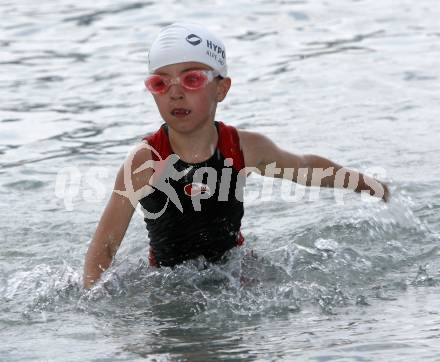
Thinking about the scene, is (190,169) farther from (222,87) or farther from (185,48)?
(185,48)

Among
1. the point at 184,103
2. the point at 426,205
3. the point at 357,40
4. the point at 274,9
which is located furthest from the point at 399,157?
the point at 274,9

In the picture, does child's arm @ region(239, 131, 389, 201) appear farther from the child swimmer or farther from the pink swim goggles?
the pink swim goggles

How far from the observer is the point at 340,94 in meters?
12.2

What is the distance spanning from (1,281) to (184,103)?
188 cm

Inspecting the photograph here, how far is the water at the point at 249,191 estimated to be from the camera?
5816 mm

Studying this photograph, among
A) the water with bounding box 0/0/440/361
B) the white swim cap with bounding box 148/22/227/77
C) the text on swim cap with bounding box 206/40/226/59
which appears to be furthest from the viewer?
the text on swim cap with bounding box 206/40/226/59

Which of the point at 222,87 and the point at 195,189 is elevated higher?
the point at 222,87

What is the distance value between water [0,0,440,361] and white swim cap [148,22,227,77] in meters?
1.26

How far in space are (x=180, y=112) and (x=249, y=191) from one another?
3094 mm

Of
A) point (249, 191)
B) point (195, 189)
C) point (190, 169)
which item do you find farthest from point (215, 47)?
point (249, 191)

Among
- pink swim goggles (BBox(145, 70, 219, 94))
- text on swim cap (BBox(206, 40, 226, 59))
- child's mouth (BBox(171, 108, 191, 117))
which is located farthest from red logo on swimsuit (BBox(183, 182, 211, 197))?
text on swim cap (BBox(206, 40, 226, 59))

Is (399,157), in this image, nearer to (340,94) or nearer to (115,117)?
(340,94)

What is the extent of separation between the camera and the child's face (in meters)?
6.36

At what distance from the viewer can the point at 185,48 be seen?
6469 millimetres
